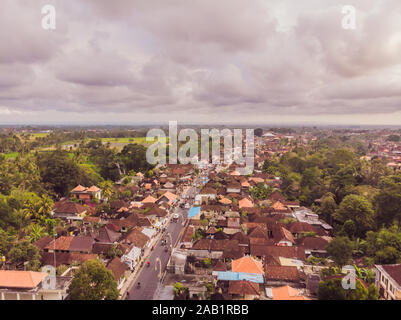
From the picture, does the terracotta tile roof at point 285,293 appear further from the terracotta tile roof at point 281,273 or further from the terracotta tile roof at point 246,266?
the terracotta tile roof at point 246,266

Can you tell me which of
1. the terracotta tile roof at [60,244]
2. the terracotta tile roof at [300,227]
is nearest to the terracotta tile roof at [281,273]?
the terracotta tile roof at [300,227]

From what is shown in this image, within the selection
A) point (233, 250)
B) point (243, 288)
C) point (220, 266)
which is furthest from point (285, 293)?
point (233, 250)

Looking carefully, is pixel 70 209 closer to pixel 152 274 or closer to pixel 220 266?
pixel 152 274

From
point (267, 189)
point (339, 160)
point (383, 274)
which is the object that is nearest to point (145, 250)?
point (383, 274)
